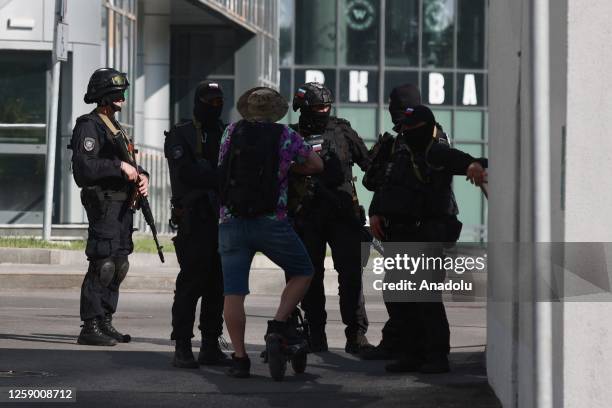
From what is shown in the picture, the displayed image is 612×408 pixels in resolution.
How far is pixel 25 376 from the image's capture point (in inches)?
322

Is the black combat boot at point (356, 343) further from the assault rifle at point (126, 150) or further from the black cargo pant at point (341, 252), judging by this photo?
the assault rifle at point (126, 150)

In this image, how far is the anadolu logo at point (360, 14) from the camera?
3634 cm

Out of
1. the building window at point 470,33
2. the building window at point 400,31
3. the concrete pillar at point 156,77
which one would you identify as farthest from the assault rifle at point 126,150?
the building window at point 470,33

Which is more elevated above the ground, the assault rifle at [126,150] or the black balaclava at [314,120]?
the black balaclava at [314,120]

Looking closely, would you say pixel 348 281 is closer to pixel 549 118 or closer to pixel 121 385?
pixel 121 385

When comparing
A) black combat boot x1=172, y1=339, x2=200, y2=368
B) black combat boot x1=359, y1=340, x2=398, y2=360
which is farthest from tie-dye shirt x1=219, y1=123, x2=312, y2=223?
black combat boot x1=359, y1=340, x2=398, y2=360

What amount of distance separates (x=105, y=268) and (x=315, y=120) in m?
1.79

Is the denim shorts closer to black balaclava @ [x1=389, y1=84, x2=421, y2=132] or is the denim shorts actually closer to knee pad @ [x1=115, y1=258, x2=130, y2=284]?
black balaclava @ [x1=389, y1=84, x2=421, y2=132]

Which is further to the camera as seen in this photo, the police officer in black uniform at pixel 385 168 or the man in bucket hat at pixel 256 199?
the police officer in black uniform at pixel 385 168

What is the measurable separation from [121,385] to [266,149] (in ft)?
5.02

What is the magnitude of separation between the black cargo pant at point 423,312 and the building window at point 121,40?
1853 cm

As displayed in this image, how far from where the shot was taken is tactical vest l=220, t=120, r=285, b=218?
8.13 m

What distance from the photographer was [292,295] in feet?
27.5

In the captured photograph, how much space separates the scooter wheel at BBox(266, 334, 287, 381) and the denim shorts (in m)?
0.34
